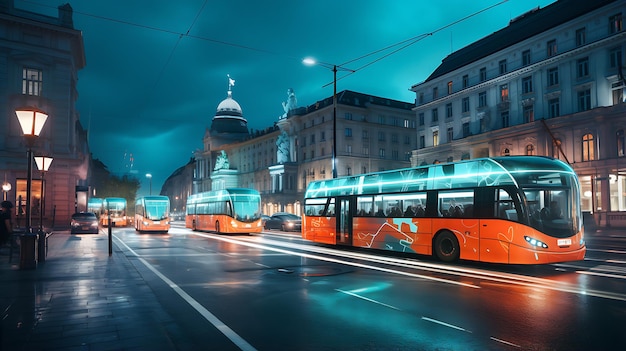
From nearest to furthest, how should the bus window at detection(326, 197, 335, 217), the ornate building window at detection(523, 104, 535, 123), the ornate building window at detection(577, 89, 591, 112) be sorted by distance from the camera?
the bus window at detection(326, 197, 335, 217) → the ornate building window at detection(577, 89, 591, 112) → the ornate building window at detection(523, 104, 535, 123)

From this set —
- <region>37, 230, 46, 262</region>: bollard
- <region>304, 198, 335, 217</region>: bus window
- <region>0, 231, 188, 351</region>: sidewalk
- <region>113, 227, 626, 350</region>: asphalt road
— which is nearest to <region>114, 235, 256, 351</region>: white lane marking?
<region>113, 227, 626, 350</region>: asphalt road

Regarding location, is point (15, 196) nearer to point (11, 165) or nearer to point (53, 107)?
point (11, 165)

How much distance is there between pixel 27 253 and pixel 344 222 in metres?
11.6

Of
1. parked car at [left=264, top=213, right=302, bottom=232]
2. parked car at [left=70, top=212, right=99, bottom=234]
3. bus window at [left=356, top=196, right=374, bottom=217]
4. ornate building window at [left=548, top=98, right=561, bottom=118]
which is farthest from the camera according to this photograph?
parked car at [left=264, top=213, right=302, bottom=232]

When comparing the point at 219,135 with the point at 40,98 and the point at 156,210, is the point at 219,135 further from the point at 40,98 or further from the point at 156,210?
the point at 156,210

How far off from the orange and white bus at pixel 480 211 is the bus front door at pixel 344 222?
719 mm

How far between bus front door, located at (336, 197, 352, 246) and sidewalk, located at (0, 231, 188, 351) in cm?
964

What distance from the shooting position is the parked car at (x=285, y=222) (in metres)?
40.6

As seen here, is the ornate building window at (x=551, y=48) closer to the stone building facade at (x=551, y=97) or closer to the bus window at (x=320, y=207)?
the stone building facade at (x=551, y=97)

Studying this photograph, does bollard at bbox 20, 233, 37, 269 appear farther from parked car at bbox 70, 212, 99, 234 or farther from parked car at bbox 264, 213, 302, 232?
parked car at bbox 264, 213, 302, 232

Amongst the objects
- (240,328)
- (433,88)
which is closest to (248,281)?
(240,328)

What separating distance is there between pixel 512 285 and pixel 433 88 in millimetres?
46451

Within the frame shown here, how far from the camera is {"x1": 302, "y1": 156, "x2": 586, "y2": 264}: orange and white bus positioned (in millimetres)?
12367

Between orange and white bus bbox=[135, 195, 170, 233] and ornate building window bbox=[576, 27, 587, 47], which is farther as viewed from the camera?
ornate building window bbox=[576, 27, 587, 47]
